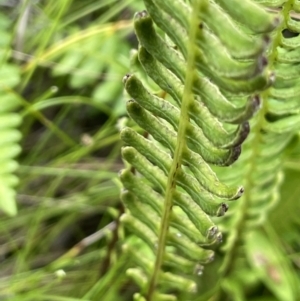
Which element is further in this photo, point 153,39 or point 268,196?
point 268,196

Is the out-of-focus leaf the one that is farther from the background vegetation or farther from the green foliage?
the green foliage

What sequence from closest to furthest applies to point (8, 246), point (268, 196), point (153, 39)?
point (153, 39) < point (268, 196) < point (8, 246)

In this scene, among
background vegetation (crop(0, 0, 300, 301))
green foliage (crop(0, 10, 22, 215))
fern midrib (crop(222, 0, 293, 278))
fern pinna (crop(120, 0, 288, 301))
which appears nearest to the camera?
fern pinna (crop(120, 0, 288, 301))

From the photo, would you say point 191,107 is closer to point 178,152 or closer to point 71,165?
point 178,152

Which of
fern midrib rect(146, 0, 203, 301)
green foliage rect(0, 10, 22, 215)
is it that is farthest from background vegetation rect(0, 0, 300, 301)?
fern midrib rect(146, 0, 203, 301)

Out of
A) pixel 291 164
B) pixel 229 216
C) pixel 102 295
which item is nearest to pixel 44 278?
pixel 102 295

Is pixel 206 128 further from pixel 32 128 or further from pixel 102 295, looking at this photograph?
pixel 32 128

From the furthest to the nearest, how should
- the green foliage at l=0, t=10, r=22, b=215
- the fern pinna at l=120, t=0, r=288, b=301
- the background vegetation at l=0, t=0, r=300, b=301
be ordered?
1. the background vegetation at l=0, t=0, r=300, b=301
2. the green foliage at l=0, t=10, r=22, b=215
3. the fern pinna at l=120, t=0, r=288, b=301
